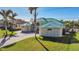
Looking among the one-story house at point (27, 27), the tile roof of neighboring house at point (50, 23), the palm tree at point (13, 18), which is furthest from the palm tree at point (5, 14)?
the tile roof of neighboring house at point (50, 23)

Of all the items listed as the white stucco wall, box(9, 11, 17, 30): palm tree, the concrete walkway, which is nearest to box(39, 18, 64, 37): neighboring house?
the white stucco wall

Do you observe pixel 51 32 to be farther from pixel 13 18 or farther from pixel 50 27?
pixel 13 18

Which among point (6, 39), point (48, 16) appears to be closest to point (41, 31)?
point (48, 16)

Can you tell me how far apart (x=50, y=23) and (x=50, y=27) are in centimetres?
3

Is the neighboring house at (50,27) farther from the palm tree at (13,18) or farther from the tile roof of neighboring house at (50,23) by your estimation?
the palm tree at (13,18)

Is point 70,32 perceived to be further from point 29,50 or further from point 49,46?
point 29,50

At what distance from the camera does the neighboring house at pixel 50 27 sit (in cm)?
239

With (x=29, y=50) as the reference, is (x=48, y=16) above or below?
above

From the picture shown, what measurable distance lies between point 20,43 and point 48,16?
33 centimetres

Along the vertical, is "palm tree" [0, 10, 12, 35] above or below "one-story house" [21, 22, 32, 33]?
above

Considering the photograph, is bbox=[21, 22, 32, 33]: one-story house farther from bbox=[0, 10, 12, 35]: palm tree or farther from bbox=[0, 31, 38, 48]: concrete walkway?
bbox=[0, 10, 12, 35]: palm tree

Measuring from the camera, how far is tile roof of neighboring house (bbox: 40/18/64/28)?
2.39 metres
